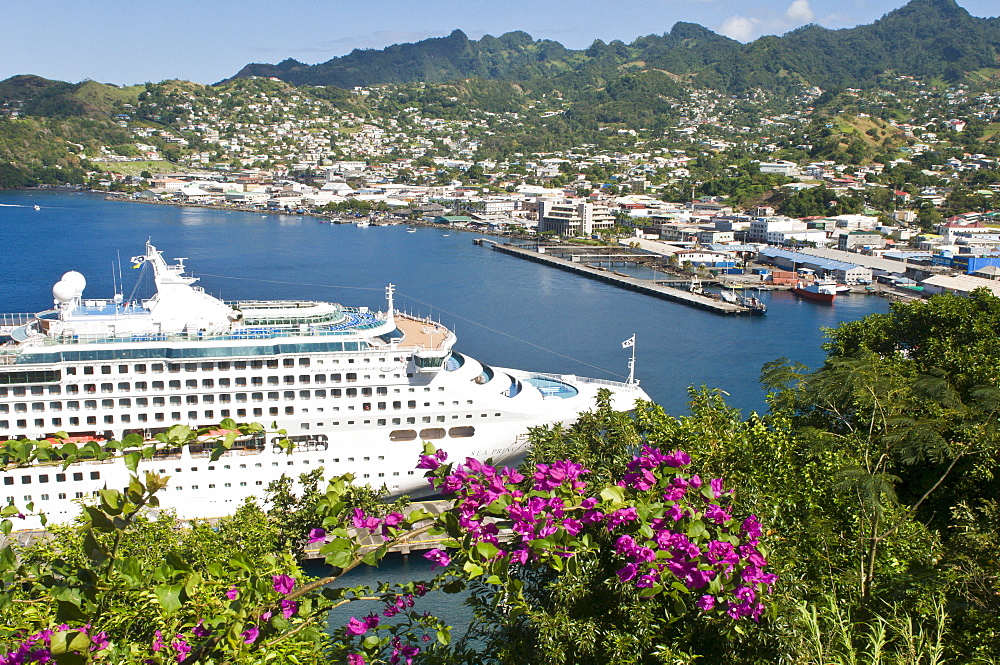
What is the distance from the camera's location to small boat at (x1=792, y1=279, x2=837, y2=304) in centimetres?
3431

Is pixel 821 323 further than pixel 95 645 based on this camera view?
Yes

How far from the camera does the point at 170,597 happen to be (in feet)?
8.05

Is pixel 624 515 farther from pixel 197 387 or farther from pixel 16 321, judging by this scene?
pixel 16 321

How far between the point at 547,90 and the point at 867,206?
9132 centimetres

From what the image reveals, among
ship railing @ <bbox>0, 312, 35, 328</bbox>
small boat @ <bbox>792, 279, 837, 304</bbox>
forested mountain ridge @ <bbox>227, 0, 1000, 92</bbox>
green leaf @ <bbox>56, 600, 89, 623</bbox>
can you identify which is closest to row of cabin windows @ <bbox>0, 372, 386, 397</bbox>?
ship railing @ <bbox>0, 312, 35, 328</bbox>

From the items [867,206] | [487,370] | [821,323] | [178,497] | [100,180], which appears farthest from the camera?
[100,180]

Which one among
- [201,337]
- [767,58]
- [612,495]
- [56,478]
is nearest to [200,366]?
[201,337]

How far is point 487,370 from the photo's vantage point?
1382 cm

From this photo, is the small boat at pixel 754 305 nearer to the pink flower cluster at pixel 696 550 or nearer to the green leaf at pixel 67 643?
the pink flower cluster at pixel 696 550

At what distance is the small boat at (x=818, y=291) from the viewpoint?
34312 mm

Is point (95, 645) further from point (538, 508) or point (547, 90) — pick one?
point (547, 90)

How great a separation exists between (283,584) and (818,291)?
35030 millimetres

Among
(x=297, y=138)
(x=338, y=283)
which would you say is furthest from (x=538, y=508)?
(x=297, y=138)

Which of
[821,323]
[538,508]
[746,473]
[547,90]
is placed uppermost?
[547,90]
